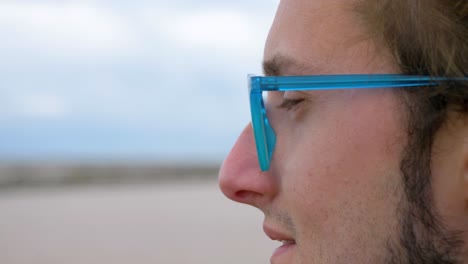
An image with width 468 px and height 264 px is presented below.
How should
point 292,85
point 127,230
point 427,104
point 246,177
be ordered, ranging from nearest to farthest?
point 427,104 → point 292,85 → point 246,177 → point 127,230

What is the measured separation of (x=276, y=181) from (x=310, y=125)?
0.19 meters

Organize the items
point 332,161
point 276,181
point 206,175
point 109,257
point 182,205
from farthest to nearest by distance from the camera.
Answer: point 206,175
point 182,205
point 109,257
point 276,181
point 332,161

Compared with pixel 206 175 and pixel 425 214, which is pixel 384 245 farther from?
pixel 206 175

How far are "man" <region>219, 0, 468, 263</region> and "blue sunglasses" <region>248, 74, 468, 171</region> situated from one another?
0.02m

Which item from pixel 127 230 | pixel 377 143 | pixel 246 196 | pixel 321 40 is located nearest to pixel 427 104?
pixel 377 143

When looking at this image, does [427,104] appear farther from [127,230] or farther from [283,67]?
[127,230]

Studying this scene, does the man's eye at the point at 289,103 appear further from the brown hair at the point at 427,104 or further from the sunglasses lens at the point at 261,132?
the brown hair at the point at 427,104

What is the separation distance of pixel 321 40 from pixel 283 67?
0.42 feet

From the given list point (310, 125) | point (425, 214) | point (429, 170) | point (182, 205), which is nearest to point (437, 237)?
point (425, 214)

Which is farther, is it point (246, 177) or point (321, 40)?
point (246, 177)

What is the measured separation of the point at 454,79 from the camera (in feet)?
5.45

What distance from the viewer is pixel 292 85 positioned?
5.94 ft

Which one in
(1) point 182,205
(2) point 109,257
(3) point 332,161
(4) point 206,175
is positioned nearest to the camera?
(3) point 332,161

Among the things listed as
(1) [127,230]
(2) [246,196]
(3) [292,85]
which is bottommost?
(2) [246,196]
